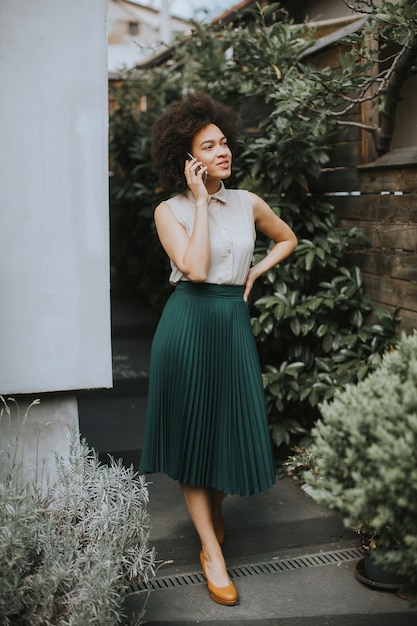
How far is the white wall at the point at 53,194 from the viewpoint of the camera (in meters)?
3.04

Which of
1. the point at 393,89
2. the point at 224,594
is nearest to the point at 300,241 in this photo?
the point at 393,89

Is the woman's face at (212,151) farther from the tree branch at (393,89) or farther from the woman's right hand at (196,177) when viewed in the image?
the tree branch at (393,89)

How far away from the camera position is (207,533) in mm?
3086

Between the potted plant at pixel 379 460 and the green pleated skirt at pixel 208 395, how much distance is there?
2.78 ft

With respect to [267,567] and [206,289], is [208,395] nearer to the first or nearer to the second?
[206,289]

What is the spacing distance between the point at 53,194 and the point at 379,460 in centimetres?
187

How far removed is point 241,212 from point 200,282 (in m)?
0.39

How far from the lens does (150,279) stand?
790 centimetres

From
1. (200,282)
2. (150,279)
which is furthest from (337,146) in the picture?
(150,279)

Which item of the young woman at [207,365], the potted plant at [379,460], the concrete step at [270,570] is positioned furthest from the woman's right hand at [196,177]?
the concrete step at [270,570]

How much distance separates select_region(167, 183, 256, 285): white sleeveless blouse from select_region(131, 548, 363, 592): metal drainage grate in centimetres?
133

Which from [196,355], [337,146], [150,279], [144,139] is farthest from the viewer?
[150,279]

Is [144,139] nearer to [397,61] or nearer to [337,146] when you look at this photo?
[337,146]

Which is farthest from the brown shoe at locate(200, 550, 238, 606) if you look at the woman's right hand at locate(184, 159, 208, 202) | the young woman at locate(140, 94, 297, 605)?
the woman's right hand at locate(184, 159, 208, 202)
